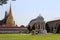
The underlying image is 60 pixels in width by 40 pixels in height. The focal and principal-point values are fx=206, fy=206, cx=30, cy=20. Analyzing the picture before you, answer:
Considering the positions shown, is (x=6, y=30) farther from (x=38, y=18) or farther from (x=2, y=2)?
(x=2, y=2)

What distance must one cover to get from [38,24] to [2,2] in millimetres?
71097

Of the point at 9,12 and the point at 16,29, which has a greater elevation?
the point at 9,12

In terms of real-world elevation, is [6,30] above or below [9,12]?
below

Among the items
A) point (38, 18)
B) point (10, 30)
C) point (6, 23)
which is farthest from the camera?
point (6, 23)

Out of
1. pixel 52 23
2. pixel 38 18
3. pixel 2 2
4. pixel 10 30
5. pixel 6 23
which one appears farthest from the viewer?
pixel 52 23

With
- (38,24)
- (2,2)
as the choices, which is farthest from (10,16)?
(2,2)

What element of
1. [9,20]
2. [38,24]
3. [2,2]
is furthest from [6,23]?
[2,2]

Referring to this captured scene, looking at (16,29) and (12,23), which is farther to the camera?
(12,23)

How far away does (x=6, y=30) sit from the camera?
3103 inches

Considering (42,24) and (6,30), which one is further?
(42,24)

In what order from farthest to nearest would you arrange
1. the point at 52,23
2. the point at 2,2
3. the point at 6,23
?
the point at 52,23 < the point at 6,23 < the point at 2,2

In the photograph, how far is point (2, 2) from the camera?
2311 cm

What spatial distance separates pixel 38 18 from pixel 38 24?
300 cm

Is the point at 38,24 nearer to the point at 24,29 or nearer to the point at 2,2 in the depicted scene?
the point at 24,29
